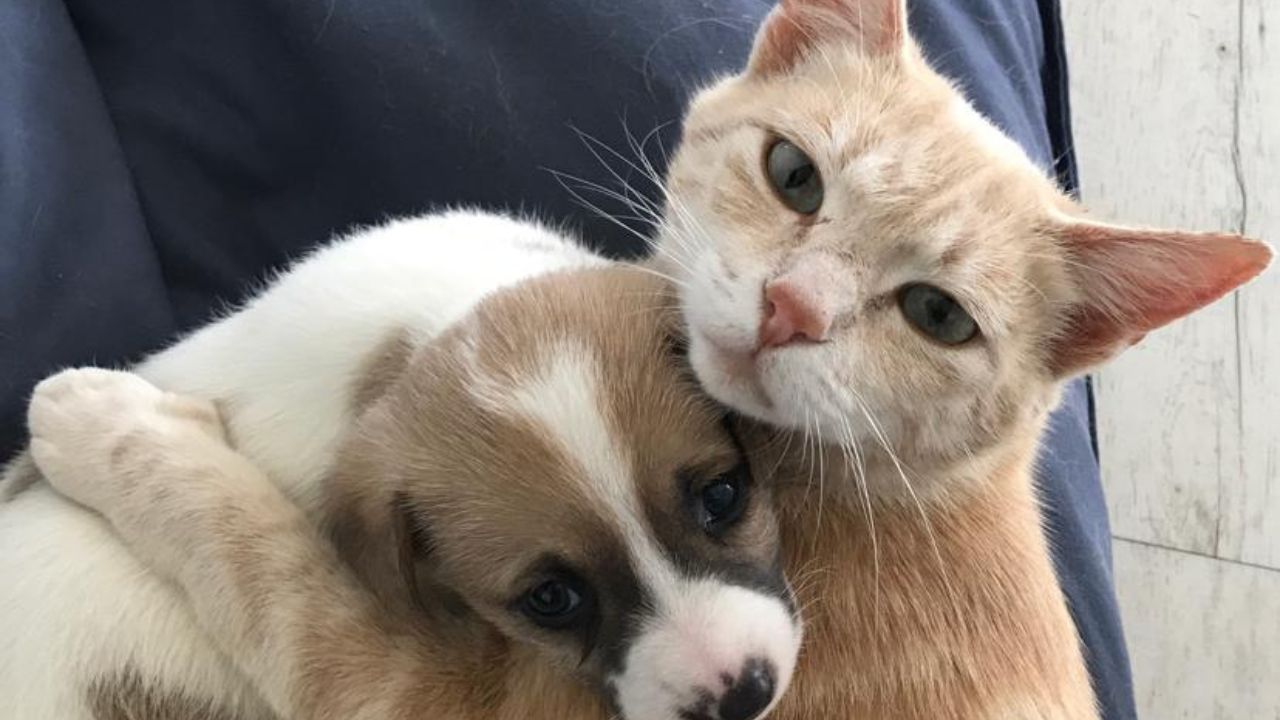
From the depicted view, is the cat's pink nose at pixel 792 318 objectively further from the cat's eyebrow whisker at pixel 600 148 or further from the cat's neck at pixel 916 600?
the cat's eyebrow whisker at pixel 600 148

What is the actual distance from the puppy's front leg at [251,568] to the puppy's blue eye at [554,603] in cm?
16

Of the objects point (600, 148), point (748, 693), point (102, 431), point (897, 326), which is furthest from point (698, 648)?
point (600, 148)

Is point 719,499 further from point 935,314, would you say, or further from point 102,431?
point 102,431

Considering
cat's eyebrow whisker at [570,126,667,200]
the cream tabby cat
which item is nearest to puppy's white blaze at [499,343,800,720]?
the cream tabby cat

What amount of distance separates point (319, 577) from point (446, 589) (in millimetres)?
143

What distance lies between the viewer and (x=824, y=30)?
5.19ft

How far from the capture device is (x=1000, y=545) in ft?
5.00

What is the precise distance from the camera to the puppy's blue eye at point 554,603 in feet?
4.38

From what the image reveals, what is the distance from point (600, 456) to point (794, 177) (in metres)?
0.41

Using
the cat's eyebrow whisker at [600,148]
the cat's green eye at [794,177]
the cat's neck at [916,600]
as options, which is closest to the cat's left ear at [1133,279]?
the cat's neck at [916,600]

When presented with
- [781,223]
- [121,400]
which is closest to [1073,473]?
[781,223]

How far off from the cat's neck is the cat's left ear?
15 centimetres

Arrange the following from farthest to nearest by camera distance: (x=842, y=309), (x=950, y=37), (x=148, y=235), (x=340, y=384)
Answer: (x=950, y=37), (x=148, y=235), (x=340, y=384), (x=842, y=309)

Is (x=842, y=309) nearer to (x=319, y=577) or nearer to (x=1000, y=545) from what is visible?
(x=1000, y=545)
